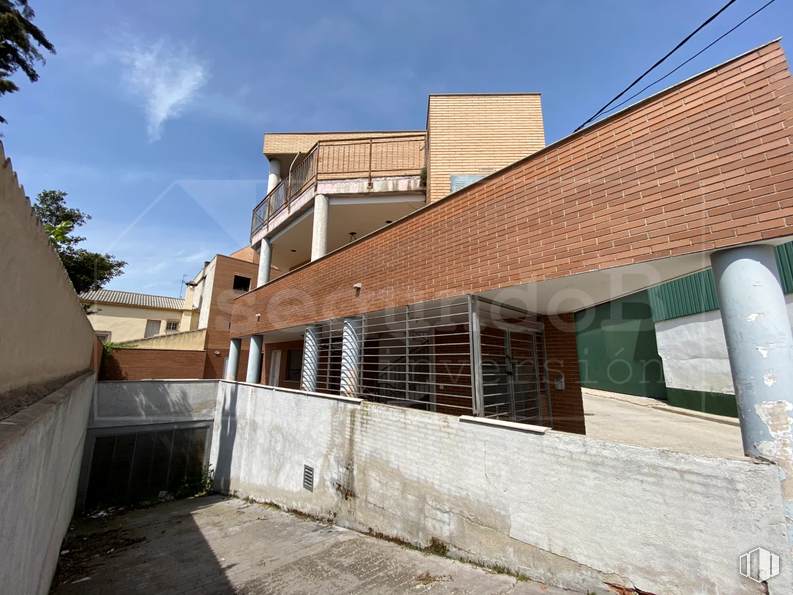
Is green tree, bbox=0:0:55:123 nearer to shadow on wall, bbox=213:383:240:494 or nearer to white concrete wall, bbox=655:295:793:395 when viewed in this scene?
shadow on wall, bbox=213:383:240:494

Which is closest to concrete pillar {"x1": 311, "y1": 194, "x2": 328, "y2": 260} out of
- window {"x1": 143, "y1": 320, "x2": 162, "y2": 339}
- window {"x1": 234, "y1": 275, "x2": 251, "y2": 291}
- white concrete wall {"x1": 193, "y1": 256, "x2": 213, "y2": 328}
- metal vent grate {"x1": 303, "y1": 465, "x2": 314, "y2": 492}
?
metal vent grate {"x1": 303, "y1": 465, "x2": 314, "y2": 492}

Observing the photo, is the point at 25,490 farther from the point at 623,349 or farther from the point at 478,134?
the point at 623,349

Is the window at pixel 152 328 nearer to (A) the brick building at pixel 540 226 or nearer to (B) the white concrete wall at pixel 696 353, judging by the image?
(A) the brick building at pixel 540 226

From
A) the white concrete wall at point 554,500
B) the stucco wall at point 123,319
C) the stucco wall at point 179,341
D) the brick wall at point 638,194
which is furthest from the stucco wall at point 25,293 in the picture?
the stucco wall at point 123,319

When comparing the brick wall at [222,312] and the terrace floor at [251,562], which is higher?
the brick wall at [222,312]

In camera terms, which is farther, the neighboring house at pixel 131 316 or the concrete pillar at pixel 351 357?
the neighboring house at pixel 131 316

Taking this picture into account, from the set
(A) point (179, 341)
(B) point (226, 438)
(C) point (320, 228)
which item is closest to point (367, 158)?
(C) point (320, 228)

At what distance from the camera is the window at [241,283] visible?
20562 mm

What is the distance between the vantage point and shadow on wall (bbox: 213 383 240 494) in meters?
10.6

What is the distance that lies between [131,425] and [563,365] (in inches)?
514

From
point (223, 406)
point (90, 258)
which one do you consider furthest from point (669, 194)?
point (90, 258)

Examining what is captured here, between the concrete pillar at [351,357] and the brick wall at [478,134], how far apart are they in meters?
3.19

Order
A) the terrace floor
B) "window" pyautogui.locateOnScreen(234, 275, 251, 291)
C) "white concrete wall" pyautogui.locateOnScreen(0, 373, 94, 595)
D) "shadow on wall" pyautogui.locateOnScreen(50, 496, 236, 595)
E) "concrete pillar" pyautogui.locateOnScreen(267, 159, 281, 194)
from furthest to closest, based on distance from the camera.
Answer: "window" pyautogui.locateOnScreen(234, 275, 251, 291) → "concrete pillar" pyautogui.locateOnScreen(267, 159, 281, 194) → "shadow on wall" pyautogui.locateOnScreen(50, 496, 236, 595) → the terrace floor → "white concrete wall" pyautogui.locateOnScreen(0, 373, 94, 595)

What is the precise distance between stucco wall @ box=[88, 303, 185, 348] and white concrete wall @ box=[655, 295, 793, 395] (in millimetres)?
31628
